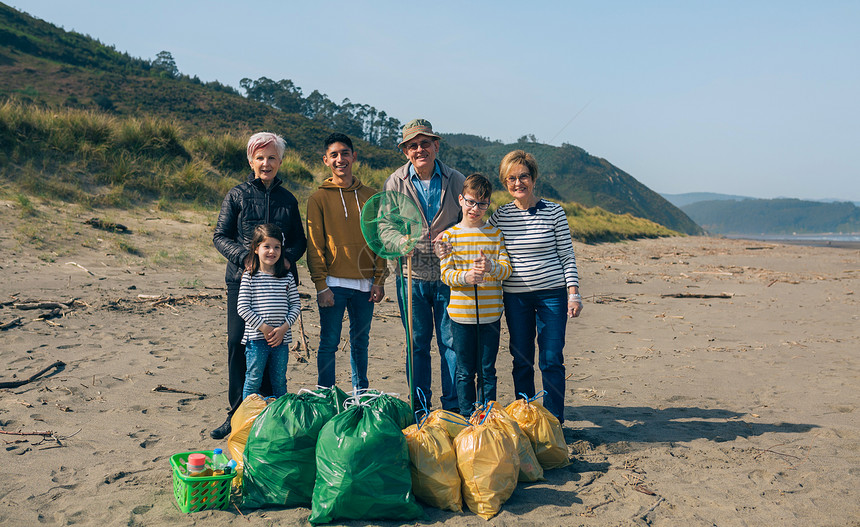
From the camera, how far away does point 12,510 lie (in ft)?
9.76

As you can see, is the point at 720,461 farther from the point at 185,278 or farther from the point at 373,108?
the point at 373,108

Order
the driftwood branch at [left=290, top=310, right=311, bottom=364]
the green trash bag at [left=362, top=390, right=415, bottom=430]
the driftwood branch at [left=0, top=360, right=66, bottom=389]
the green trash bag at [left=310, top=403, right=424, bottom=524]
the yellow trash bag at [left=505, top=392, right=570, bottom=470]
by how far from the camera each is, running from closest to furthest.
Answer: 1. the green trash bag at [left=310, top=403, right=424, bottom=524]
2. the green trash bag at [left=362, top=390, right=415, bottom=430]
3. the yellow trash bag at [left=505, top=392, right=570, bottom=470]
4. the driftwood branch at [left=0, top=360, right=66, bottom=389]
5. the driftwood branch at [left=290, top=310, right=311, bottom=364]

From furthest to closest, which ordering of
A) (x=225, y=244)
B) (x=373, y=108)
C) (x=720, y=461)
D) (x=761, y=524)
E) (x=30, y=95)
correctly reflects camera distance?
1. (x=373, y=108)
2. (x=30, y=95)
3. (x=225, y=244)
4. (x=720, y=461)
5. (x=761, y=524)

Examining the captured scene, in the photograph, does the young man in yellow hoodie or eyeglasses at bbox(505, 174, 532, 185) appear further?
the young man in yellow hoodie

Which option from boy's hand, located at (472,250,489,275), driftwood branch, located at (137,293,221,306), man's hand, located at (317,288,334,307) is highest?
boy's hand, located at (472,250,489,275)

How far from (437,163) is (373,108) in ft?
184

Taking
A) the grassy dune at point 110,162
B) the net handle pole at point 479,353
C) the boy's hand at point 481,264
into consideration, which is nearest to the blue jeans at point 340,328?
the net handle pole at point 479,353

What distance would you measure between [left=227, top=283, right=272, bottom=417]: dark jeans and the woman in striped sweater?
1.88 m

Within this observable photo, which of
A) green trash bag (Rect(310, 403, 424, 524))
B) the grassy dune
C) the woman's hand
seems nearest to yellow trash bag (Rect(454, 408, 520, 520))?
green trash bag (Rect(310, 403, 424, 524))

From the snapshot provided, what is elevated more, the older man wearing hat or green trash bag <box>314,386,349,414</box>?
the older man wearing hat

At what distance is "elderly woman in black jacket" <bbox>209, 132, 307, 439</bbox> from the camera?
13.2 ft

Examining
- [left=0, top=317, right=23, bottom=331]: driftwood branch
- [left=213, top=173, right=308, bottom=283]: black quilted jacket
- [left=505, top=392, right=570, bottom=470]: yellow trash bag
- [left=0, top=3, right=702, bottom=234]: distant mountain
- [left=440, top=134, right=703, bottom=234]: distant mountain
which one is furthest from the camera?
[left=440, top=134, right=703, bottom=234]: distant mountain

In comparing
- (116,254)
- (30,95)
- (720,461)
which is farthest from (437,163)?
(30,95)

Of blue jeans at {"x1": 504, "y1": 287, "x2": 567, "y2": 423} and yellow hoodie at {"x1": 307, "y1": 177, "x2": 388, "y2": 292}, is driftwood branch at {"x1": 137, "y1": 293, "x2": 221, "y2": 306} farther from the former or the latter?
blue jeans at {"x1": 504, "y1": 287, "x2": 567, "y2": 423}
